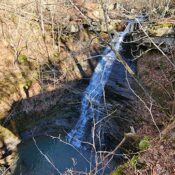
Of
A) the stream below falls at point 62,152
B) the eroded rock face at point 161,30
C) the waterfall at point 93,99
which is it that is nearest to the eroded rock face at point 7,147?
the stream below falls at point 62,152

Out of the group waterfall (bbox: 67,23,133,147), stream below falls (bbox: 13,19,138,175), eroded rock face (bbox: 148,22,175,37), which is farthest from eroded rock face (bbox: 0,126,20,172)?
eroded rock face (bbox: 148,22,175,37)

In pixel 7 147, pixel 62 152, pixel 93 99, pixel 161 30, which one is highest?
pixel 161 30

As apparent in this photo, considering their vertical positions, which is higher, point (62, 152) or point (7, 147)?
point (7, 147)

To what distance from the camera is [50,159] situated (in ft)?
47.4

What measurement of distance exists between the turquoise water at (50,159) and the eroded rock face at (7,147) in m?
0.31

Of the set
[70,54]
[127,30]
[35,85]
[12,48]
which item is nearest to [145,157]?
[35,85]

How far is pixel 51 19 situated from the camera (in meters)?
20.9

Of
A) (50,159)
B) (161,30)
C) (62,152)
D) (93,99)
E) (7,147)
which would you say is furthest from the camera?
(161,30)

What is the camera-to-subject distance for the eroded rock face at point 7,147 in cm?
1398

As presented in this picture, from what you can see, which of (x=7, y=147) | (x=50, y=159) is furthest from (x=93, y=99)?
(x=7, y=147)

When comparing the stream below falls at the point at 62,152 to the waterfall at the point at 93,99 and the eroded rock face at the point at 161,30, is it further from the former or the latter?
the eroded rock face at the point at 161,30

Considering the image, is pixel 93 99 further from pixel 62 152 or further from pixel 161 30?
pixel 161 30

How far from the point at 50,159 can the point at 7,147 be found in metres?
2.06

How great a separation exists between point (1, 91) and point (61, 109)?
3496 millimetres
